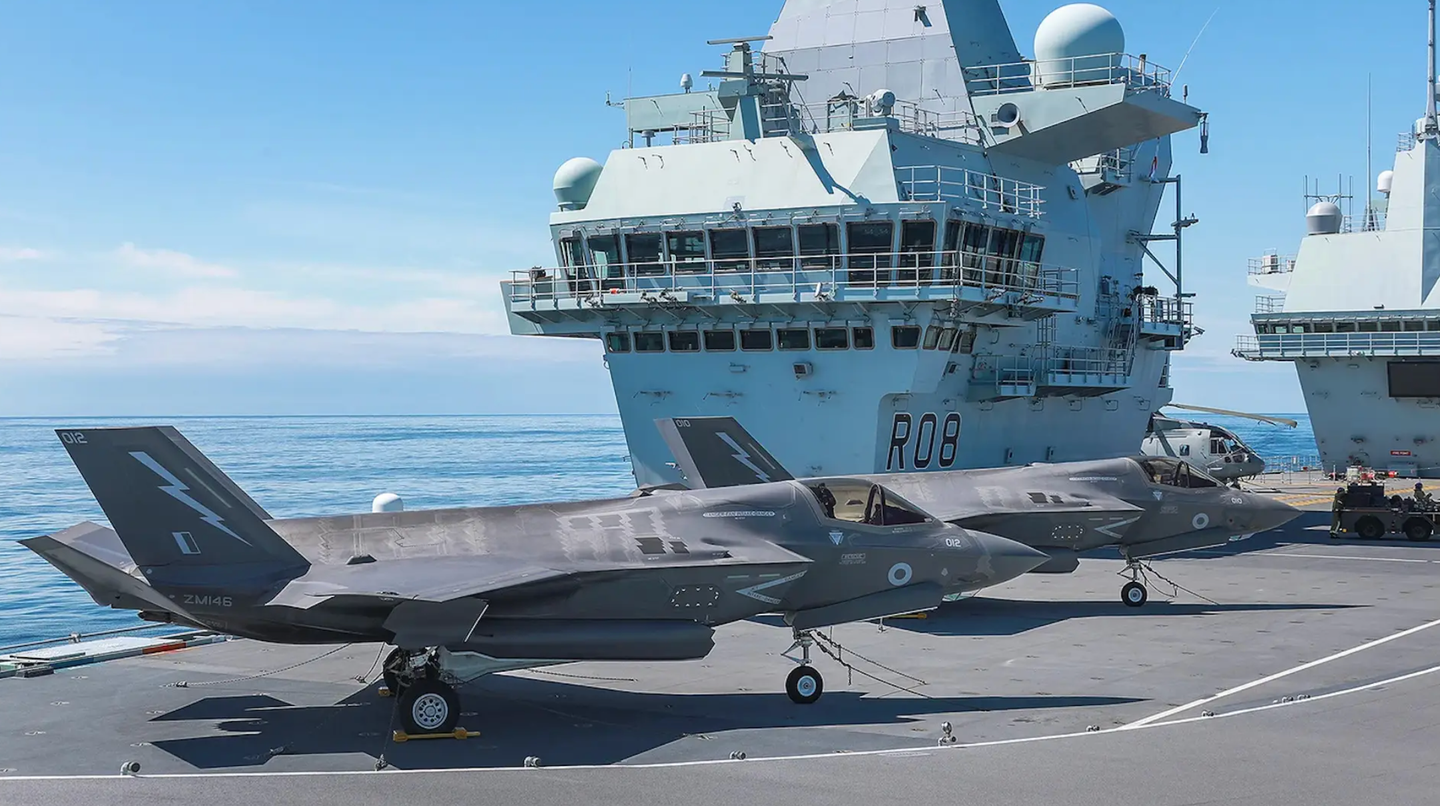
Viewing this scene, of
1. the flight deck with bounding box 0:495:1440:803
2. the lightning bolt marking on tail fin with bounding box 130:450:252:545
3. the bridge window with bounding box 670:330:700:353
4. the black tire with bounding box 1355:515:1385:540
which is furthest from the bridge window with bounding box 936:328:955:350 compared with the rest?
the lightning bolt marking on tail fin with bounding box 130:450:252:545

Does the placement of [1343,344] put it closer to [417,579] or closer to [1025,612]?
[1025,612]

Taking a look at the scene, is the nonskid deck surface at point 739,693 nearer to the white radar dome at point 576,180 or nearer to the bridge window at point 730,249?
the bridge window at point 730,249

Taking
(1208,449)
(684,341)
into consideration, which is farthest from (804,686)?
(1208,449)

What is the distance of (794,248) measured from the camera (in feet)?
110

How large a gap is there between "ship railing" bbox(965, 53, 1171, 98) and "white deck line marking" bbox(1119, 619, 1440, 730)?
65.8 ft

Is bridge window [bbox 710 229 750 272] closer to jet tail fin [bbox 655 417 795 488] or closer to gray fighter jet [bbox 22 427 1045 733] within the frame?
jet tail fin [bbox 655 417 795 488]

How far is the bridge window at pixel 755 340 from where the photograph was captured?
3428cm

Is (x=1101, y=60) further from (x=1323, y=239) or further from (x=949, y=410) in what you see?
(x=1323, y=239)

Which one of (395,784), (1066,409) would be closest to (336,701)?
(395,784)

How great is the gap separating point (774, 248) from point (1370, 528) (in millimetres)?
19455

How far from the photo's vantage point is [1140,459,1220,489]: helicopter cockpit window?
87.7 feet

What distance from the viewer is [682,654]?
49.8 ft

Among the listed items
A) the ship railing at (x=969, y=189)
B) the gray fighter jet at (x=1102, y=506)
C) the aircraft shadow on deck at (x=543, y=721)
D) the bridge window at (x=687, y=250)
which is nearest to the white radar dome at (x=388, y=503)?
the aircraft shadow on deck at (x=543, y=721)

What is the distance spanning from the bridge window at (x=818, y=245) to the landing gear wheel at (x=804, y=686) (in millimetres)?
18533
